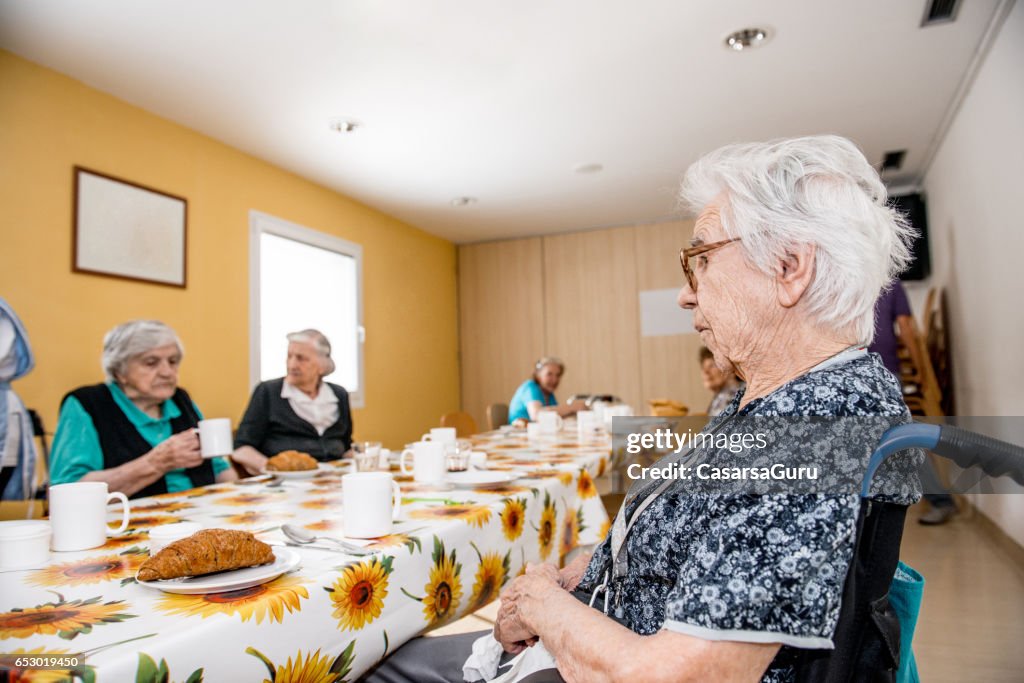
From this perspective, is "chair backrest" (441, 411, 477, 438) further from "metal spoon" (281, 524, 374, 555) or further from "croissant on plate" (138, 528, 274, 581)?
"croissant on plate" (138, 528, 274, 581)

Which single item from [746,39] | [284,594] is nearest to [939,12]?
[746,39]

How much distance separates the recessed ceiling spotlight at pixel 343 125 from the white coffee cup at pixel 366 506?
325cm

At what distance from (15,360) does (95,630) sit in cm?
190

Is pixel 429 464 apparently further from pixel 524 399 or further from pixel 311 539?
pixel 524 399

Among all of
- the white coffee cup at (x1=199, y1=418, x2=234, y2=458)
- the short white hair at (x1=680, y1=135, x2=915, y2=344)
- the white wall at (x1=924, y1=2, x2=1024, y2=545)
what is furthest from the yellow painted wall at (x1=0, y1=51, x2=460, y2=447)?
the white wall at (x1=924, y1=2, x2=1024, y2=545)

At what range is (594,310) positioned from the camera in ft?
22.2

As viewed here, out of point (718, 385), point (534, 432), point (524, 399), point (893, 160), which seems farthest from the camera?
point (893, 160)

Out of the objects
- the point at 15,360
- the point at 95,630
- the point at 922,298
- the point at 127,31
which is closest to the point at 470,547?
the point at 95,630

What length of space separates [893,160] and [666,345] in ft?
8.45

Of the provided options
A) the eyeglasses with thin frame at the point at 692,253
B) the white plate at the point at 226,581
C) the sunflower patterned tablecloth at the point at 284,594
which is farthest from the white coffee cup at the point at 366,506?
the eyeglasses with thin frame at the point at 692,253

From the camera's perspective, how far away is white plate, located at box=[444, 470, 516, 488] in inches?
60.1

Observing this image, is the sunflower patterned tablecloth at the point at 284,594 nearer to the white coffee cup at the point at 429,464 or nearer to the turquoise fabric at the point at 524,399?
the white coffee cup at the point at 429,464

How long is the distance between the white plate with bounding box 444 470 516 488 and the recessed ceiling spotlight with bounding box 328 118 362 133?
2892 millimetres

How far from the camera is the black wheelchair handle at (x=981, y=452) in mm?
536
